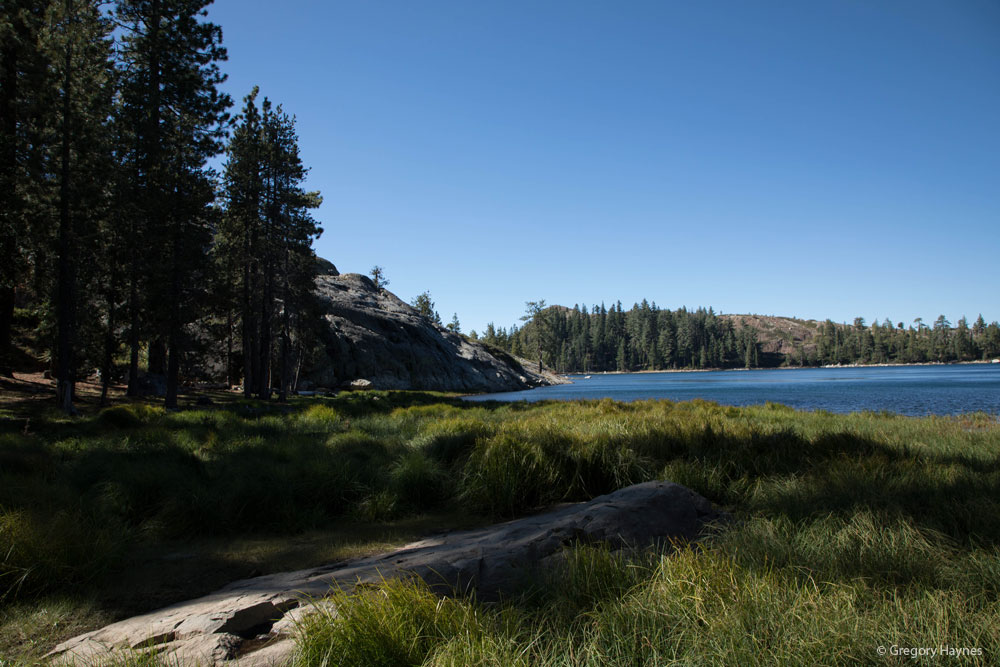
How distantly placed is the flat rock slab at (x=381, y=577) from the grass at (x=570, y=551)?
14.6 inches

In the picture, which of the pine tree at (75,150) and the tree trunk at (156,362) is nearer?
the pine tree at (75,150)

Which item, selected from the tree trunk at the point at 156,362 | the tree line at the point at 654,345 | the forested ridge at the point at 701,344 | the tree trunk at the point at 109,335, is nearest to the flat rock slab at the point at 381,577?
the tree trunk at the point at 109,335

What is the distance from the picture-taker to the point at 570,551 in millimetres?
3512

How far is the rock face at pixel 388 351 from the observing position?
46.8 m

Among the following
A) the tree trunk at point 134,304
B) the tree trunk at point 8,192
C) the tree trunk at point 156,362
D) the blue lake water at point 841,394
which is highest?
the tree trunk at point 8,192

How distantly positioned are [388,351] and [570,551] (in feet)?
162

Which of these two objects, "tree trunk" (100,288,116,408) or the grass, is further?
"tree trunk" (100,288,116,408)

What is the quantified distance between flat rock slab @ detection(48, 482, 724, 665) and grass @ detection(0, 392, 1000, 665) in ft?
1.22

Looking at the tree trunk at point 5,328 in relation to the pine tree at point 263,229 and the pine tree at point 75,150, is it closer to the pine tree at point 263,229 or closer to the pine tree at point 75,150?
the pine tree at point 75,150

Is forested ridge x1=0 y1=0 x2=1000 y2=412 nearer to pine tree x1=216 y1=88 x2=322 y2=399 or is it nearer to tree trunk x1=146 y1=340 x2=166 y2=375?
pine tree x1=216 y1=88 x2=322 y2=399

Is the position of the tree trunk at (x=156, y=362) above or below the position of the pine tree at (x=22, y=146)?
below

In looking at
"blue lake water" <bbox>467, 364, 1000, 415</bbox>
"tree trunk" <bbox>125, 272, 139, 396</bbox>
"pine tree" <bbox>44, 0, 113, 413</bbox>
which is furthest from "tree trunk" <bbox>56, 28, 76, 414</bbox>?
"blue lake water" <bbox>467, 364, 1000, 415</bbox>

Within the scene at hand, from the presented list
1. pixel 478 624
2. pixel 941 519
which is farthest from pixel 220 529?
pixel 941 519

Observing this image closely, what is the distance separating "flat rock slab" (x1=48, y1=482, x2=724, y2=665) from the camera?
2.58m
